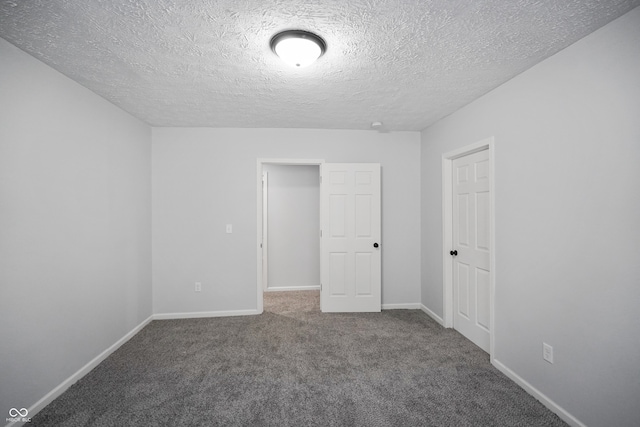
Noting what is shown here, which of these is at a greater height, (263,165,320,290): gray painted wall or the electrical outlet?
(263,165,320,290): gray painted wall

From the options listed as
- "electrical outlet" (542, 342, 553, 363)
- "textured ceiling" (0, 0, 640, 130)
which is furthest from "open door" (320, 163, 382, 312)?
"electrical outlet" (542, 342, 553, 363)

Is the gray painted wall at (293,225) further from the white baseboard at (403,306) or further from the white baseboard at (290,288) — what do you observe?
the white baseboard at (403,306)

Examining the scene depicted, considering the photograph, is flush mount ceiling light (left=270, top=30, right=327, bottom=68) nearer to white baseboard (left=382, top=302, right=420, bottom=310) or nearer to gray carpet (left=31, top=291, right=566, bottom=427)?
gray carpet (left=31, top=291, right=566, bottom=427)

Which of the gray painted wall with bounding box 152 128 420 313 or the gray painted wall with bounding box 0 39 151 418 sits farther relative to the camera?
the gray painted wall with bounding box 152 128 420 313

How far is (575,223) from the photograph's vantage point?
5.87 ft

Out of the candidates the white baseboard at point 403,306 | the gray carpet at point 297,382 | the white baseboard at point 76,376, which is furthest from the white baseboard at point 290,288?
the white baseboard at point 76,376

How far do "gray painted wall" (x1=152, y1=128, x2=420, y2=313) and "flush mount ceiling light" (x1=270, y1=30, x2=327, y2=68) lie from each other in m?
1.97

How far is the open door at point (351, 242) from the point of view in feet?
12.4

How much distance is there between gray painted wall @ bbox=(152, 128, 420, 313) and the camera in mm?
3625

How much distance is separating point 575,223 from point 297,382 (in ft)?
7.42

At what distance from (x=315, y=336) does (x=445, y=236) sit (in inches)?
74.4

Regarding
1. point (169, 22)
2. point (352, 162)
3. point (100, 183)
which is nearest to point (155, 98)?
point (100, 183)

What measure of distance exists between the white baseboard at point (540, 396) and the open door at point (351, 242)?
1612 mm

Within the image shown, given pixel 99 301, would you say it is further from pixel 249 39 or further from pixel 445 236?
pixel 445 236
